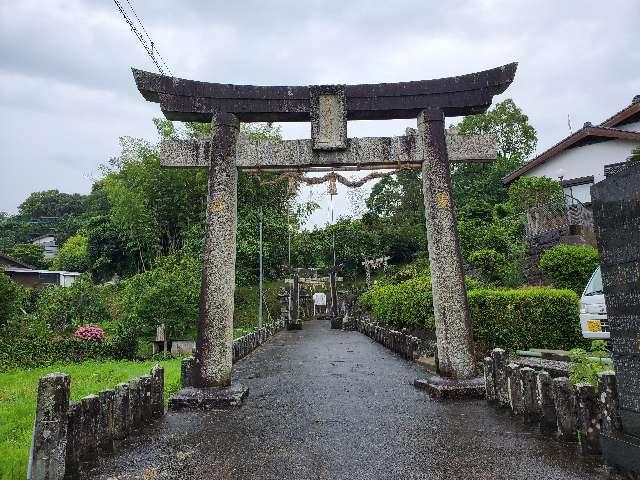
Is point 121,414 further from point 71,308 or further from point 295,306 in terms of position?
point 295,306

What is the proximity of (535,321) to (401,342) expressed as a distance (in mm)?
3903

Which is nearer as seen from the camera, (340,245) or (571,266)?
(571,266)

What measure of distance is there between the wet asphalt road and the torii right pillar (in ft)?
1.54

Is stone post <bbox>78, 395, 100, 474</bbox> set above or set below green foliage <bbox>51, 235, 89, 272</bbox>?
below

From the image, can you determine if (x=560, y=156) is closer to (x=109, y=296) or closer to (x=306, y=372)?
(x=306, y=372)

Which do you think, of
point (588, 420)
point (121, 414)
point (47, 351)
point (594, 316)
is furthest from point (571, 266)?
point (47, 351)

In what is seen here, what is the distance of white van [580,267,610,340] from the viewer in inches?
322

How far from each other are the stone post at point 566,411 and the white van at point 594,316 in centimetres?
432

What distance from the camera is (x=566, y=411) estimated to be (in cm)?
462

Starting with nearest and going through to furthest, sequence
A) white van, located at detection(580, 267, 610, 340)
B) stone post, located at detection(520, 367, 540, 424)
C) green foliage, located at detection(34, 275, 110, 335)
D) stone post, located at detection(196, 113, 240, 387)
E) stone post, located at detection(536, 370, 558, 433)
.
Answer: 1. stone post, located at detection(536, 370, 558, 433)
2. stone post, located at detection(520, 367, 540, 424)
3. stone post, located at detection(196, 113, 240, 387)
4. white van, located at detection(580, 267, 610, 340)
5. green foliage, located at detection(34, 275, 110, 335)

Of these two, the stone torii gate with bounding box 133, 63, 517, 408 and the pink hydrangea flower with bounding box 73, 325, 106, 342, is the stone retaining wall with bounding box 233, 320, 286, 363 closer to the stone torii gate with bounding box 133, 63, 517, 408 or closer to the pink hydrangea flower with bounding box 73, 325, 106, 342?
the stone torii gate with bounding box 133, 63, 517, 408

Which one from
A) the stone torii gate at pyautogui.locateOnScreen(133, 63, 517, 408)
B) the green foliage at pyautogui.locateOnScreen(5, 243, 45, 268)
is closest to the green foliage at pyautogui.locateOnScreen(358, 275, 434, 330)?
the stone torii gate at pyautogui.locateOnScreen(133, 63, 517, 408)

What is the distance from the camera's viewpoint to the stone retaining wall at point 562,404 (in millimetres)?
4062

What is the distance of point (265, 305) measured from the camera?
99.0 ft
